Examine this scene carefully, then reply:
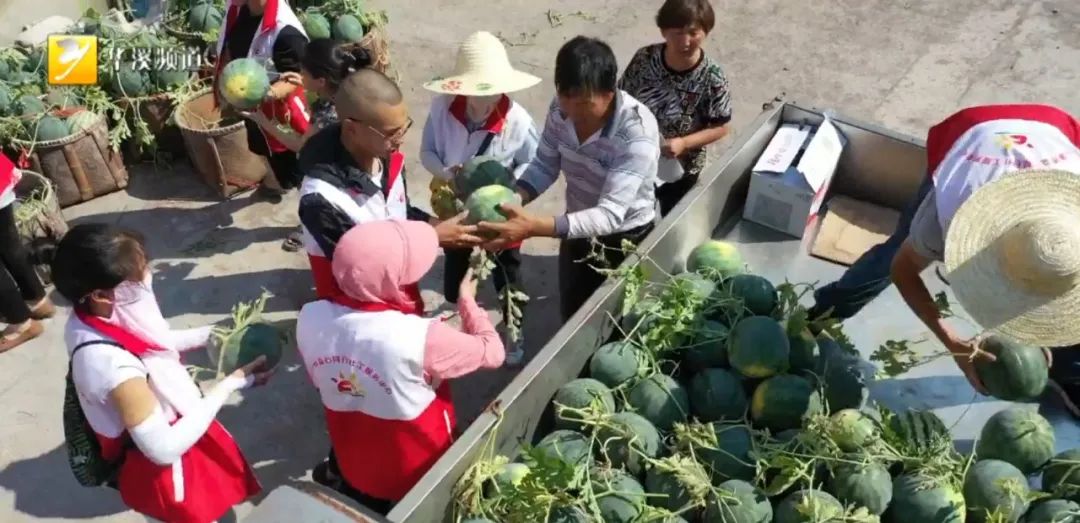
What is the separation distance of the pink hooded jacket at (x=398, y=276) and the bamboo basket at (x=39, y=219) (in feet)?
11.6

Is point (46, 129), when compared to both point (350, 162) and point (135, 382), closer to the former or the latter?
point (350, 162)

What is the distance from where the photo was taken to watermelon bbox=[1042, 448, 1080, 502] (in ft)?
9.98

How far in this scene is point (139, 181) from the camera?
22.2ft

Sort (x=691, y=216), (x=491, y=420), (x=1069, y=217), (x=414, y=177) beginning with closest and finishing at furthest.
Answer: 1. (x=1069, y=217)
2. (x=491, y=420)
3. (x=691, y=216)
4. (x=414, y=177)

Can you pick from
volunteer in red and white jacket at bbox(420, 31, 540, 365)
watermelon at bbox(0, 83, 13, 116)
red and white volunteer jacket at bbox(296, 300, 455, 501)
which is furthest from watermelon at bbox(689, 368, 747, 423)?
watermelon at bbox(0, 83, 13, 116)

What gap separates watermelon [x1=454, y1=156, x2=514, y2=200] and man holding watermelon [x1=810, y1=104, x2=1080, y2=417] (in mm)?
1672

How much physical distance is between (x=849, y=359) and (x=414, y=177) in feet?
12.6

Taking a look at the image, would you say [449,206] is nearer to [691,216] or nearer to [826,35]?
[691,216]

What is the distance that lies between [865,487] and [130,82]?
5822mm

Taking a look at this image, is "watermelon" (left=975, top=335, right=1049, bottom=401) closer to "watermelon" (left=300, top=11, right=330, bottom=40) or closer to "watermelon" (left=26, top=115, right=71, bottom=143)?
"watermelon" (left=300, top=11, right=330, bottom=40)

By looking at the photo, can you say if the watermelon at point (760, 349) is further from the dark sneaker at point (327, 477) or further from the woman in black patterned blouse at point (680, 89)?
the dark sneaker at point (327, 477)

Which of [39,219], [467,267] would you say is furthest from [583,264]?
[39,219]

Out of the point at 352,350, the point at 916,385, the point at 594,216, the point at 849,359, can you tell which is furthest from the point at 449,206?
the point at 916,385

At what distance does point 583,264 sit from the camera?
14.3 feet
